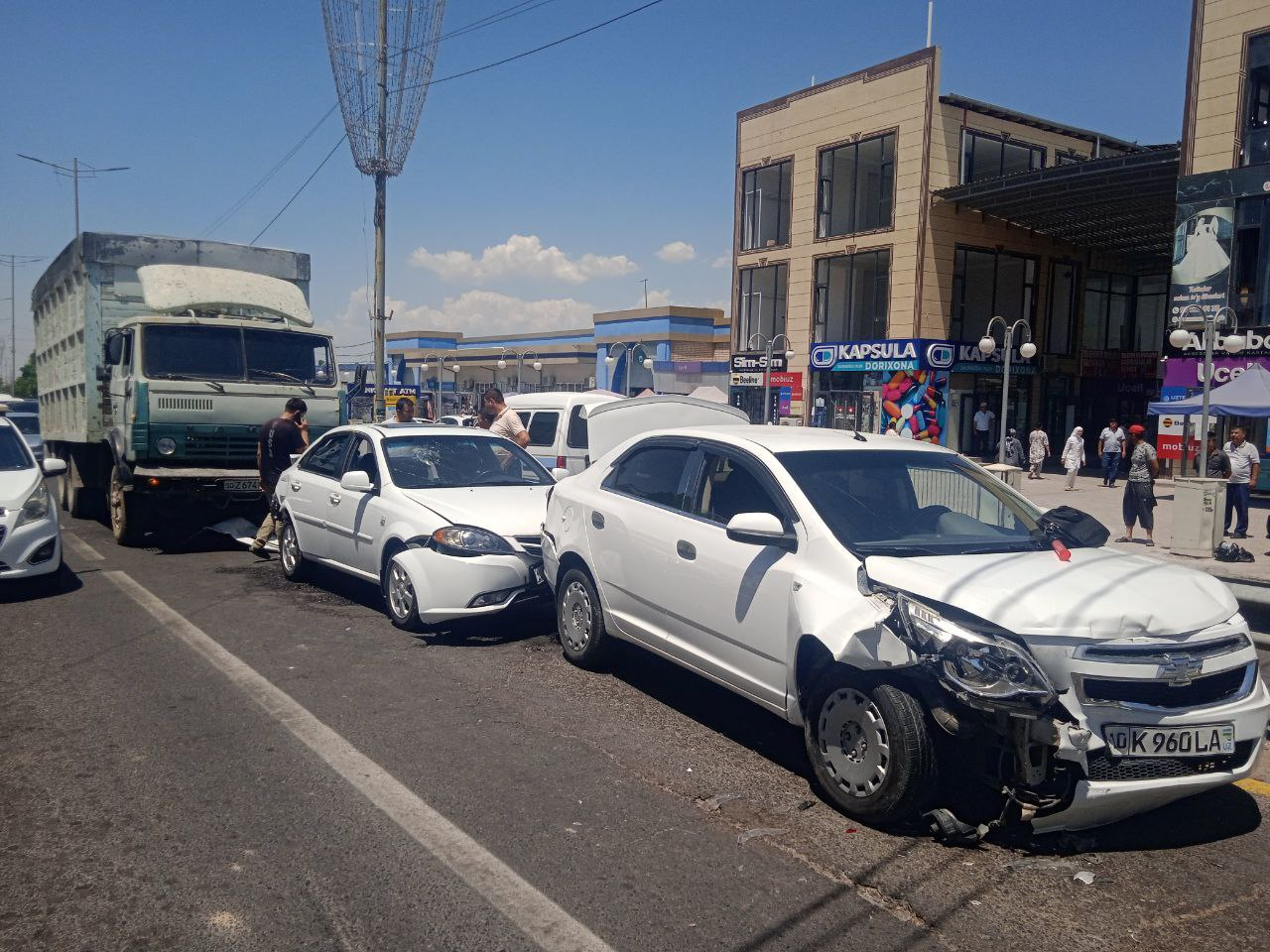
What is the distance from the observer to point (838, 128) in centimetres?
3544

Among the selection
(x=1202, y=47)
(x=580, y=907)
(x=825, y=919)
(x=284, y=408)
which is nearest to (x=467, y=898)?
(x=580, y=907)

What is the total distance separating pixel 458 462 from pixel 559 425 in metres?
4.34

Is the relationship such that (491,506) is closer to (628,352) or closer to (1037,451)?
(1037,451)

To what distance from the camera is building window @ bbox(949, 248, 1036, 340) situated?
36.8m

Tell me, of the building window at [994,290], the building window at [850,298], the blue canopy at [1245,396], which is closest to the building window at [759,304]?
the building window at [850,298]

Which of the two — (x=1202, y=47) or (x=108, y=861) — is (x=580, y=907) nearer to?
(x=108, y=861)

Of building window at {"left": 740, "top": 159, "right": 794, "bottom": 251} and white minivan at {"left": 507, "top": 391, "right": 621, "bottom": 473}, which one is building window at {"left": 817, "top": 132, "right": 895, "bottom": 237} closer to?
building window at {"left": 740, "top": 159, "right": 794, "bottom": 251}

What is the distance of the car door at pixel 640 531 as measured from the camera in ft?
18.9

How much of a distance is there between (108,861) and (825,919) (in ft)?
8.63

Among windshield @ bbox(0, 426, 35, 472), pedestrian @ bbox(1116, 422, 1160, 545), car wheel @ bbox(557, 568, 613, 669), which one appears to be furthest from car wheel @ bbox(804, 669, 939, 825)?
pedestrian @ bbox(1116, 422, 1160, 545)

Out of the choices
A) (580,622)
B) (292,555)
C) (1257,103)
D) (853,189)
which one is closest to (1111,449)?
(1257,103)

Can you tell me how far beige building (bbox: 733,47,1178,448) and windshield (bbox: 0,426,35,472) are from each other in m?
27.3

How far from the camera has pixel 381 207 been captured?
893 inches

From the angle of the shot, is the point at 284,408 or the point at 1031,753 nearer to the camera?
the point at 1031,753
